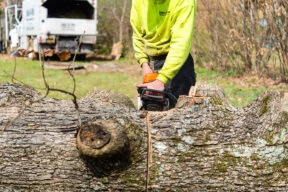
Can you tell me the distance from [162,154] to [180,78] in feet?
5.01

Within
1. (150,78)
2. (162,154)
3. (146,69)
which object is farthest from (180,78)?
(162,154)

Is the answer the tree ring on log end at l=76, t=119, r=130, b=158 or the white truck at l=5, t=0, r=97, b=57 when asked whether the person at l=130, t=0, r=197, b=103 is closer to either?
the tree ring on log end at l=76, t=119, r=130, b=158

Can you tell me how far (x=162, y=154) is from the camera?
124 inches

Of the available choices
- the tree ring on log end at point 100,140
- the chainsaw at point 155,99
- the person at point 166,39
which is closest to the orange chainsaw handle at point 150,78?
the person at point 166,39

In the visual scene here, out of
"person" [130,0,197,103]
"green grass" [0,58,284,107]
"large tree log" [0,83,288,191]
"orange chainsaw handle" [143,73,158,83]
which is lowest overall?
"green grass" [0,58,284,107]

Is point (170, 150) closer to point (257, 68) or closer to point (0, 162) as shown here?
point (0, 162)

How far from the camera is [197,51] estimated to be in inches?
618

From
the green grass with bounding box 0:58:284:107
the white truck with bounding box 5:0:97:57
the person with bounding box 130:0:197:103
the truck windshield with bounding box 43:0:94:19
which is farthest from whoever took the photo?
the truck windshield with bounding box 43:0:94:19

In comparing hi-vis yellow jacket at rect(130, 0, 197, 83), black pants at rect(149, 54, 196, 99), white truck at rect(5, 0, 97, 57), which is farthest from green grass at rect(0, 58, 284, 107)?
hi-vis yellow jacket at rect(130, 0, 197, 83)

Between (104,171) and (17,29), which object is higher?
(104,171)

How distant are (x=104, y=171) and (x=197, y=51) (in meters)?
12.9

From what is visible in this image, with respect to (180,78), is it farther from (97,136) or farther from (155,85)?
(97,136)

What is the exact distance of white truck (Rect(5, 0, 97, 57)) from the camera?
18.7 metres

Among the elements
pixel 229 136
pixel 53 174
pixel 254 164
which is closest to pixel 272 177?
pixel 254 164
